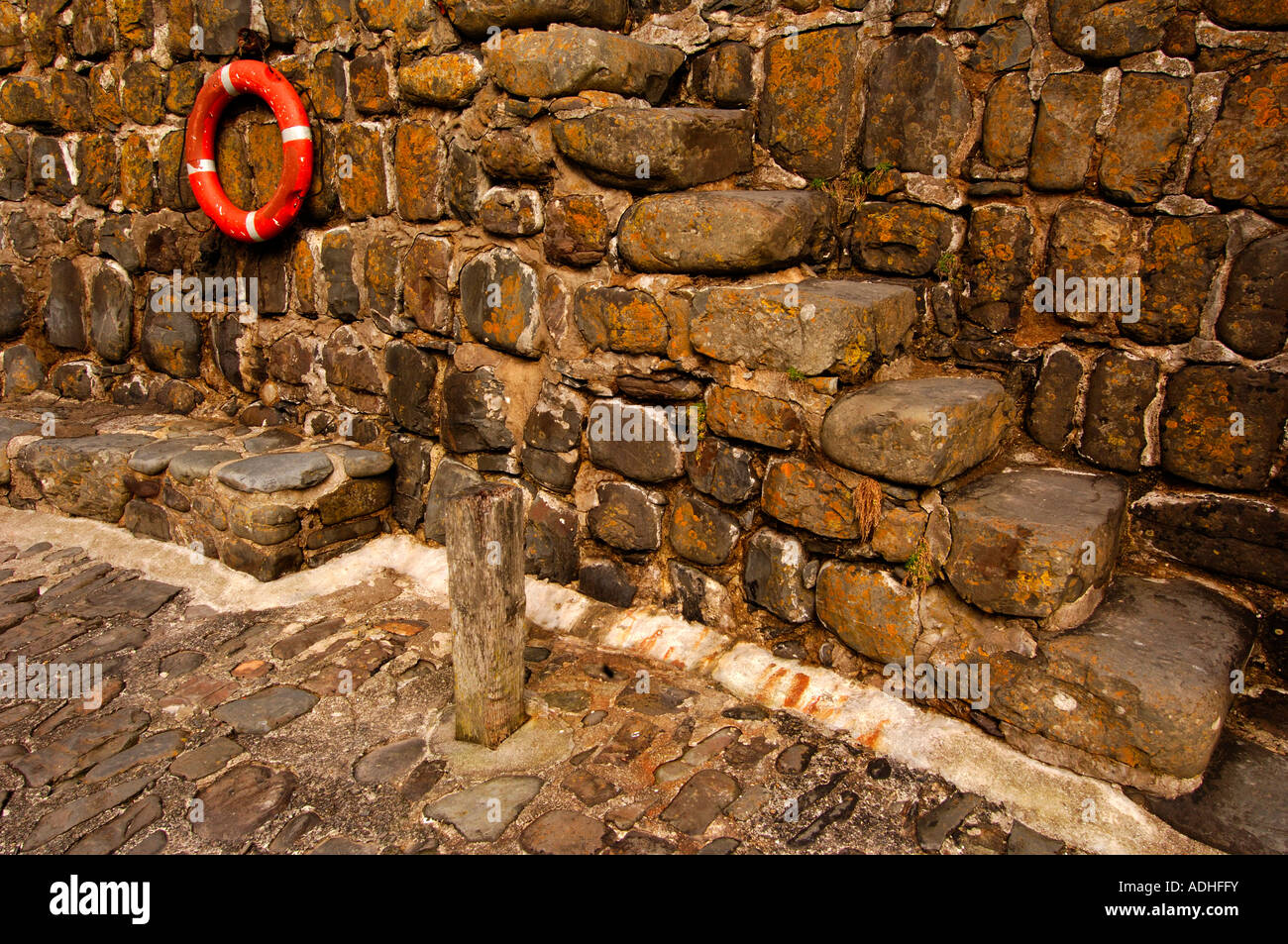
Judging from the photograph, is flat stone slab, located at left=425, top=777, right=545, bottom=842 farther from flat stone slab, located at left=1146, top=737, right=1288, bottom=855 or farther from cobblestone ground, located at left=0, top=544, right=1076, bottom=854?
flat stone slab, located at left=1146, top=737, right=1288, bottom=855

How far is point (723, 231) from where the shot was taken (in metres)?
2.52

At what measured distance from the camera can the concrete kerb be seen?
1.95 metres

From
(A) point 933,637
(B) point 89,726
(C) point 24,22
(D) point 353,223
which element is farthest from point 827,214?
(C) point 24,22

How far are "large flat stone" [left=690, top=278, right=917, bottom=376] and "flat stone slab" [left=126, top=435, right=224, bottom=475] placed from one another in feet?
8.17

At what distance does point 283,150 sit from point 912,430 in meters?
2.99

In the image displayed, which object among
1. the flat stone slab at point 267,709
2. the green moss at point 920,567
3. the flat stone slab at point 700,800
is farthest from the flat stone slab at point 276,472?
the green moss at point 920,567

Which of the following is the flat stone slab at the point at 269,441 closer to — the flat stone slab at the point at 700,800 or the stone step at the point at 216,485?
the stone step at the point at 216,485

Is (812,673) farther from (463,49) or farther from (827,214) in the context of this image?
(463,49)

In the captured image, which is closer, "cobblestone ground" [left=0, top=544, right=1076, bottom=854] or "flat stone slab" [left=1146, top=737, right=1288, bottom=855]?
"flat stone slab" [left=1146, top=737, right=1288, bottom=855]

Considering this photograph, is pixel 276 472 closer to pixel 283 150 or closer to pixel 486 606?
pixel 283 150

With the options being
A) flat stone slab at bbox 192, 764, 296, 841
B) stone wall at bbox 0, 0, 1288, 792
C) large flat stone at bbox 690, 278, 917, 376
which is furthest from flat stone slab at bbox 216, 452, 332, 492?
large flat stone at bbox 690, 278, 917, 376

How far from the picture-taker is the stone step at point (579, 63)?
270 cm

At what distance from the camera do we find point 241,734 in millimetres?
2389

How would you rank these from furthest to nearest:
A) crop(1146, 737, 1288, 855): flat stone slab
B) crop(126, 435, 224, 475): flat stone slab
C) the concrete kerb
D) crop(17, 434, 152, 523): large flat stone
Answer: crop(17, 434, 152, 523): large flat stone → crop(126, 435, 224, 475): flat stone slab → the concrete kerb → crop(1146, 737, 1288, 855): flat stone slab
